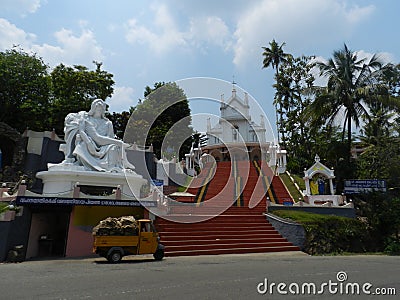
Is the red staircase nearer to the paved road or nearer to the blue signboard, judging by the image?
the paved road

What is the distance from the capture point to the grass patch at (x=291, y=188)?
19703 millimetres

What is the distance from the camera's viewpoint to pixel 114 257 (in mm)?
9219

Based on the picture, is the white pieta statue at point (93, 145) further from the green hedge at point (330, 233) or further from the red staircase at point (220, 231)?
the green hedge at point (330, 233)

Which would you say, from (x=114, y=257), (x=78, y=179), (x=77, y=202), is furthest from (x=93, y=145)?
(x=114, y=257)

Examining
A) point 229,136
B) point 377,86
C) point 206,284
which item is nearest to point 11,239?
point 206,284

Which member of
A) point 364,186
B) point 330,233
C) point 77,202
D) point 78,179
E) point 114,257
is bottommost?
point 114,257

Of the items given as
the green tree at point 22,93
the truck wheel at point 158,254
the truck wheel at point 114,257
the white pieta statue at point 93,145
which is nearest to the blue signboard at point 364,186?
the truck wheel at point 158,254

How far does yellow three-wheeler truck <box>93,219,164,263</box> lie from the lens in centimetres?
915

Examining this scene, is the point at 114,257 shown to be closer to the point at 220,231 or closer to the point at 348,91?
the point at 220,231

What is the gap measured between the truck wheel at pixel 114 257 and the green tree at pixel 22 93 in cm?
1948

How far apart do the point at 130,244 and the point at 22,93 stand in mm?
21213

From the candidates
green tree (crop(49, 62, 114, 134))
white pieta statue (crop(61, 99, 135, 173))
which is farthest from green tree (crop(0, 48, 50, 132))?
white pieta statue (crop(61, 99, 135, 173))

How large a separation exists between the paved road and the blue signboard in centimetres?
927

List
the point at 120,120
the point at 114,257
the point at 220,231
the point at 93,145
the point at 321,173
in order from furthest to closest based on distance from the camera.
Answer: the point at 120,120 < the point at 321,173 < the point at 93,145 < the point at 220,231 < the point at 114,257
